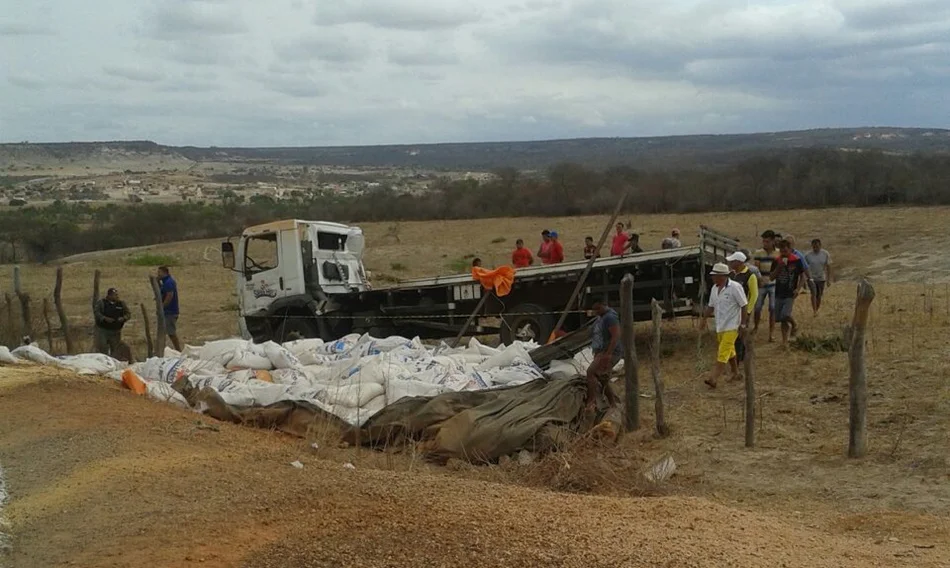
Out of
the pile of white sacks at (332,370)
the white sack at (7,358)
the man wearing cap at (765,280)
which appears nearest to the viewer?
the pile of white sacks at (332,370)

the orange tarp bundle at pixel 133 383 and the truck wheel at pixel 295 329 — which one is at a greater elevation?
the orange tarp bundle at pixel 133 383

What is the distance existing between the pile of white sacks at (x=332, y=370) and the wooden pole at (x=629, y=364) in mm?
1474

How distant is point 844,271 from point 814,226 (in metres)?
10.1

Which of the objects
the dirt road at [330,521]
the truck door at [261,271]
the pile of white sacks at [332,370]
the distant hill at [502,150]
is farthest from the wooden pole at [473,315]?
the distant hill at [502,150]

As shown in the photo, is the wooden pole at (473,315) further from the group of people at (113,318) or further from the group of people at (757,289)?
the group of people at (113,318)

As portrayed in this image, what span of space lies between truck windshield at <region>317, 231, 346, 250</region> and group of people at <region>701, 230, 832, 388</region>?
6.71 metres

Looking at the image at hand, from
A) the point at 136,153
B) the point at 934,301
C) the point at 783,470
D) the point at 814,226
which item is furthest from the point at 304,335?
the point at 136,153

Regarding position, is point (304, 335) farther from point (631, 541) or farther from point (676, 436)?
point (631, 541)

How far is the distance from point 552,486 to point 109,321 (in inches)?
360

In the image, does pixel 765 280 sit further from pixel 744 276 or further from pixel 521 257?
pixel 521 257

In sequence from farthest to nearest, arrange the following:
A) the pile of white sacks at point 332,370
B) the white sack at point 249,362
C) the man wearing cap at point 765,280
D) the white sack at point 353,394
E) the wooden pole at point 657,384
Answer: the man wearing cap at point 765,280 → the white sack at point 249,362 → the pile of white sacks at point 332,370 → the white sack at point 353,394 → the wooden pole at point 657,384

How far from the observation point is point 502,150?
167 m

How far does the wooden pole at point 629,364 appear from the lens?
1012 cm

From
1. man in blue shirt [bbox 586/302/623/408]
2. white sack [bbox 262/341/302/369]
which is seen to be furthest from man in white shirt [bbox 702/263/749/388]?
white sack [bbox 262/341/302/369]
